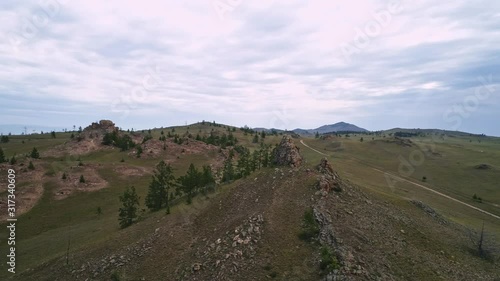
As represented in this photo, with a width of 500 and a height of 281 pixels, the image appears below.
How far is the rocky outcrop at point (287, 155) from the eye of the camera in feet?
193

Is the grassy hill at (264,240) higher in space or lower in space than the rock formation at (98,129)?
lower

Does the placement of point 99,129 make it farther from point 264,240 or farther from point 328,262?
point 328,262

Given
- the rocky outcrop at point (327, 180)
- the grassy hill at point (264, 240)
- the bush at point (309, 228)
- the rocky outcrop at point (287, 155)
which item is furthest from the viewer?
the rocky outcrop at point (287, 155)

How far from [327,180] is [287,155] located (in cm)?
997

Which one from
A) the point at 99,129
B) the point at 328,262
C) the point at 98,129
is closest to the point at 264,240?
the point at 328,262

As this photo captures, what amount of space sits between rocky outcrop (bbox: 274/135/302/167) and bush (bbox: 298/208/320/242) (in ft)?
53.2

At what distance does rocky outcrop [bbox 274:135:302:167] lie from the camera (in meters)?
58.8

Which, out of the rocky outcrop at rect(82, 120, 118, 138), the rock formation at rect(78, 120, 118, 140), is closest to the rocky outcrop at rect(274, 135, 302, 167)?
the rock formation at rect(78, 120, 118, 140)

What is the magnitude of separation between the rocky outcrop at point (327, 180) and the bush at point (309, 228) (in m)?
7.64

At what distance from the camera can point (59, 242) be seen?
6488 centimetres

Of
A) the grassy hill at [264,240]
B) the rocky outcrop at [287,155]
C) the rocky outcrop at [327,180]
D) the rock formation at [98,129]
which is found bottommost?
the grassy hill at [264,240]

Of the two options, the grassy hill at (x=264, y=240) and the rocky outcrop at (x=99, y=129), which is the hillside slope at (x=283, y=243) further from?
the rocky outcrop at (x=99, y=129)

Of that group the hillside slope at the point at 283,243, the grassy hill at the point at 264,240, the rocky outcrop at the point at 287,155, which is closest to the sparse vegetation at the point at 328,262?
the hillside slope at the point at 283,243

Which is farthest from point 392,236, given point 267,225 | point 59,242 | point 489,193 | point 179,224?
point 489,193
